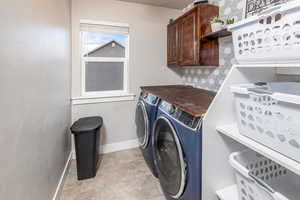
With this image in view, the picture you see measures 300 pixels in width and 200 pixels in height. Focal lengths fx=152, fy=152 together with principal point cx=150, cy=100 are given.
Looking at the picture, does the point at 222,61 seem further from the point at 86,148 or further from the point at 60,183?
the point at 60,183

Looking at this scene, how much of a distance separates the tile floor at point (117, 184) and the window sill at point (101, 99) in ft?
2.87

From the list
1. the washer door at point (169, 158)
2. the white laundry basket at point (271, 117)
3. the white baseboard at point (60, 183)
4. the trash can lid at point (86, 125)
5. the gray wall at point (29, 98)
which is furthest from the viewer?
the trash can lid at point (86, 125)

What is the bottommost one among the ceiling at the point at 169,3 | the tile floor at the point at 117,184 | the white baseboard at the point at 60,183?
the tile floor at the point at 117,184

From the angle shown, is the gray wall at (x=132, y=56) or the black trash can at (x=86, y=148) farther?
the gray wall at (x=132, y=56)

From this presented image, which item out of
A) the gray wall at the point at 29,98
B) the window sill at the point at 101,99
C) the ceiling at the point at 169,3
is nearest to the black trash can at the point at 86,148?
the gray wall at the point at 29,98

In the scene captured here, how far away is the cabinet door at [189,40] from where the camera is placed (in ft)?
6.06

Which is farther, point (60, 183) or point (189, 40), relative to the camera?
point (189, 40)

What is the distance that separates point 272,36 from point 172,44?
1836mm

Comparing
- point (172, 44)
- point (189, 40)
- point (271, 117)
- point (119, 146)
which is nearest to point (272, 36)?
point (271, 117)

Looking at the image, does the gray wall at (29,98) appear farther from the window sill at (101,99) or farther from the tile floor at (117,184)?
the window sill at (101,99)

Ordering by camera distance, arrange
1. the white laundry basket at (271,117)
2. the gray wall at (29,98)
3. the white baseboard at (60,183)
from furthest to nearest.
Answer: the white baseboard at (60,183) → the gray wall at (29,98) → the white laundry basket at (271,117)

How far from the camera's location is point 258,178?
2.59 ft

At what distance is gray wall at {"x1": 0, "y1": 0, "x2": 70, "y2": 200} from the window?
0.71 m

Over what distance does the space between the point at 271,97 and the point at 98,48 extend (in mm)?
2304
